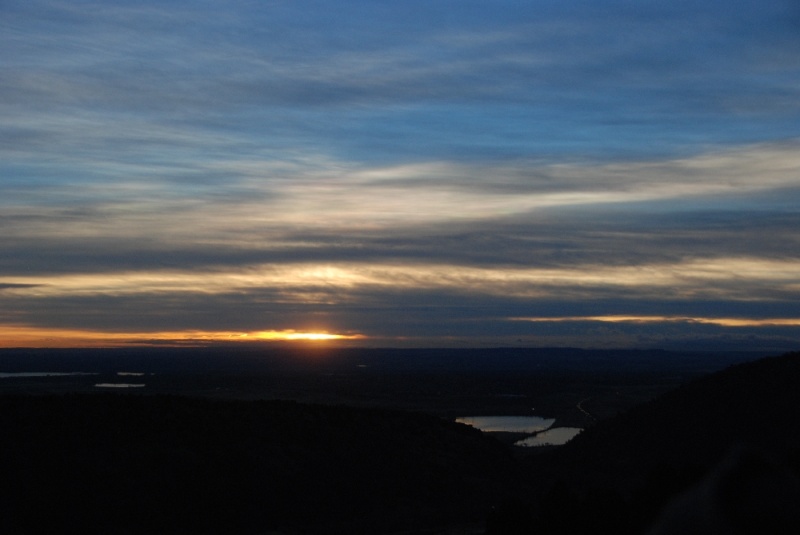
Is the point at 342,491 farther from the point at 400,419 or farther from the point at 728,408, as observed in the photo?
the point at 728,408

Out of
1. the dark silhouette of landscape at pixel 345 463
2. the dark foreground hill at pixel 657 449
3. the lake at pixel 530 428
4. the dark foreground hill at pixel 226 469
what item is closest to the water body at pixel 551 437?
the lake at pixel 530 428

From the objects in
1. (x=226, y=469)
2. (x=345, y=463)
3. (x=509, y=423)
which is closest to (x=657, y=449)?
(x=345, y=463)

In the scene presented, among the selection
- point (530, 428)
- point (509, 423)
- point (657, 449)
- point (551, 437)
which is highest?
point (657, 449)

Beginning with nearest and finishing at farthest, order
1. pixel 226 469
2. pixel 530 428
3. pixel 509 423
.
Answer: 1. pixel 226 469
2. pixel 530 428
3. pixel 509 423

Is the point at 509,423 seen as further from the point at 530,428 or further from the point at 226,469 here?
the point at 226,469

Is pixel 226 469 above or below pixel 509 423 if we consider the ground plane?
above

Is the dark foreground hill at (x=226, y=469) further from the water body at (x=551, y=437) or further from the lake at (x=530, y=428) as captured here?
the lake at (x=530, y=428)

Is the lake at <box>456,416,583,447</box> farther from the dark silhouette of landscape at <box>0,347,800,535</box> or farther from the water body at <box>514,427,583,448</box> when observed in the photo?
the dark silhouette of landscape at <box>0,347,800,535</box>
